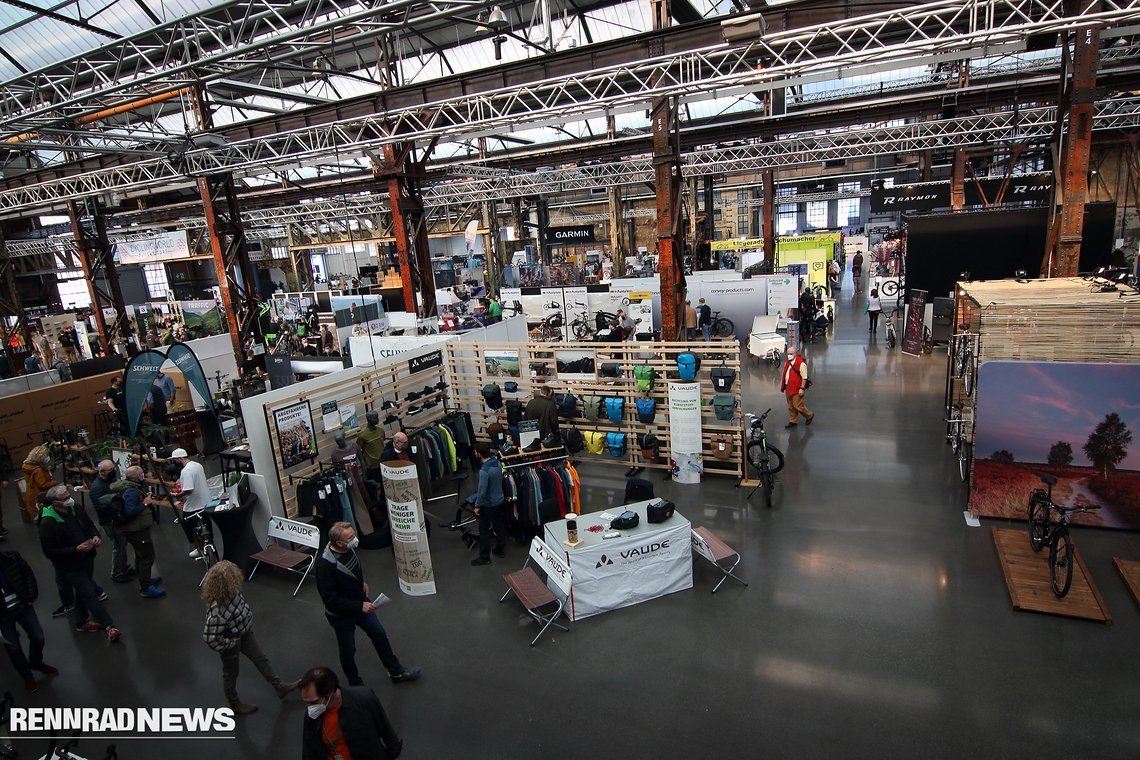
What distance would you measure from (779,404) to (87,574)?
10357 millimetres

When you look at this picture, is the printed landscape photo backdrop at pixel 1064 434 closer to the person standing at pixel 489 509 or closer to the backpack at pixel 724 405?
the backpack at pixel 724 405

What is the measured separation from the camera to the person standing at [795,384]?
947cm

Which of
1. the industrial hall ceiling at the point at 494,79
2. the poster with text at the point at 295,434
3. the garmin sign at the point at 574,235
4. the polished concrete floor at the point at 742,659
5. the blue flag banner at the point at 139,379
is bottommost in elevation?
the polished concrete floor at the point at 742,659

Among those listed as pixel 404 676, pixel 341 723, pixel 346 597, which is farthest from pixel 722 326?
pixel 341 723

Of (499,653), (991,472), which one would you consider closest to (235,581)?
(499,653)

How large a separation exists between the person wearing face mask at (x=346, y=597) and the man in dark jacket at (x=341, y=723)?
3.83 ft

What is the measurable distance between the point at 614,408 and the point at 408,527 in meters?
3.76

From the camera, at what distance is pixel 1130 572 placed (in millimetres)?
5324

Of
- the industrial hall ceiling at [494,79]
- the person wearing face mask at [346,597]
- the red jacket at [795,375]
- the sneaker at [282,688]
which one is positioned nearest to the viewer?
the person wearing face mask at [346,597]

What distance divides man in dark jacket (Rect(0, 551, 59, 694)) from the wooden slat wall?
5.91 m

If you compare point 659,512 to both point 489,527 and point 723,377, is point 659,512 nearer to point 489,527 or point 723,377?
point 489,527

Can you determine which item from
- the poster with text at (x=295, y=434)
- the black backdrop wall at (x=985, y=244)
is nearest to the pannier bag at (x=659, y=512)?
the poster with text at (x=295, y=434)

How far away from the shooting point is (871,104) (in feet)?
45.1

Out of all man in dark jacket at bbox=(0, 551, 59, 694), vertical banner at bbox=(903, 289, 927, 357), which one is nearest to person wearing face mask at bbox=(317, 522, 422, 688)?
man in dark jacket at bbox=(0, 551, 59, 694)
